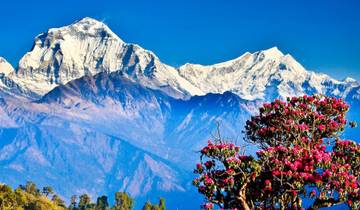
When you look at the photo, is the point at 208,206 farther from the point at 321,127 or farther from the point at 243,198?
the point at 321,127

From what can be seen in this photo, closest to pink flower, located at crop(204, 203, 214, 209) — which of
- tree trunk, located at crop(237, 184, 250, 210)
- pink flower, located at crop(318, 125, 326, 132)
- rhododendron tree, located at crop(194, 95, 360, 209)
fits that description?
rhododendron tree, located at crop(194, 95, 360, 209)

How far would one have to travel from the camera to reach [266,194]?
3219 cm

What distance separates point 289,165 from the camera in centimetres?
3014

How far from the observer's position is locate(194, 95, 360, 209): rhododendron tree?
30.0 metres

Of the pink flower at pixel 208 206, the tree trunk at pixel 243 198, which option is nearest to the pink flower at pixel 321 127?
the tree trunk at pixel 243 198

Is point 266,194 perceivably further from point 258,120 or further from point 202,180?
point 258,120

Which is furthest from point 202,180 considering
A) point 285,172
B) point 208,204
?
point 285,172

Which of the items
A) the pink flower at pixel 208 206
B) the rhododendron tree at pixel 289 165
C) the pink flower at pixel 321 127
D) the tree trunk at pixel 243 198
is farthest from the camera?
the pink flower at pixel 321 127

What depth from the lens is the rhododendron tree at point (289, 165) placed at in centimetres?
3005

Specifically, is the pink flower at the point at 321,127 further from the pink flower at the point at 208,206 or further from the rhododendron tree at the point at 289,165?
the pink flower at the point at 208,206

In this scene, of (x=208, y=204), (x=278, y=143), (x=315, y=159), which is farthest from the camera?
(x=278, y=143)

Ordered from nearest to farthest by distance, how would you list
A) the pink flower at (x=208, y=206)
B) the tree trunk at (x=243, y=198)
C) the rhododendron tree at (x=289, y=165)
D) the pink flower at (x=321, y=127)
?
1. the rhododendron tree at (x=289, y=165)
2. the tree trunk at (x=243, y=198)
3. the pink flower at (x=208, y=206)
4. the pink flower at (x=321, y=127)

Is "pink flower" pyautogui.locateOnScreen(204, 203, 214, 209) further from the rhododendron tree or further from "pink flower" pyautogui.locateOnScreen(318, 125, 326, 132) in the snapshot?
"pink flower" pyautogui.locateOnScreen(318, 125, 326, 132)

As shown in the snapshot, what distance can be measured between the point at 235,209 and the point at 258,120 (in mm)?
6991
